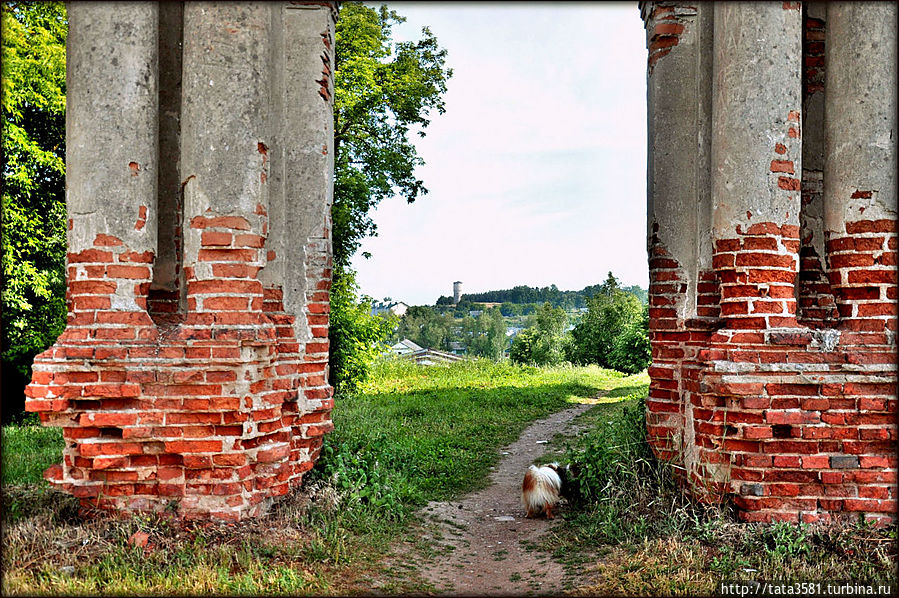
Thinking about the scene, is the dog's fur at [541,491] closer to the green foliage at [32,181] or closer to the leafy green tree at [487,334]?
the green foliage at [32,181]

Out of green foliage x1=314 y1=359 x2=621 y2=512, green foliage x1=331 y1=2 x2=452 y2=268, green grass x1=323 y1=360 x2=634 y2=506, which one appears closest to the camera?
green foliage x1=314 y1=359 x2=621 y2=512

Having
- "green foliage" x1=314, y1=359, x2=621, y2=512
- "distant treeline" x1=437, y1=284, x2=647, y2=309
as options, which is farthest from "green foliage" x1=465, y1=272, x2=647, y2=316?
"green foliage" x1=314, y1=359, x2=621, y2=512

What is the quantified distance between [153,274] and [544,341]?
1239 inches

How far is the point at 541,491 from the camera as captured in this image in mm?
5555

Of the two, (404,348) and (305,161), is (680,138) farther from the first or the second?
(404,348)

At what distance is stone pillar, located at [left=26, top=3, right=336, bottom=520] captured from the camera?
4359mm

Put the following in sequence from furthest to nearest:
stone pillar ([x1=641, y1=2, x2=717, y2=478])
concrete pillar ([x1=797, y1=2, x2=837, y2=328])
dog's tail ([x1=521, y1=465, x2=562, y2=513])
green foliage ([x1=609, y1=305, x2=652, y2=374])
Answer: green foliage ([x1=609, y1=305, x2=652, y2=374]) < dog's tail ([x1=521, y1=465, x2=562, y2=513]) < stone pillar ([x1=641, y1=2, x2=717, y2=478]) < concrete pillar ([x1=797, y1=2, x2=837, y2=328])

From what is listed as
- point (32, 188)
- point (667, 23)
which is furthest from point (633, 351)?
point (32, 188)

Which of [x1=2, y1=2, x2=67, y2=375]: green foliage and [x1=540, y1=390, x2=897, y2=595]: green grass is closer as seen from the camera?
[x1=540, y1=390, x2=897, y2=595]: green grass

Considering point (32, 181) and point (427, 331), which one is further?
point (427, 331)

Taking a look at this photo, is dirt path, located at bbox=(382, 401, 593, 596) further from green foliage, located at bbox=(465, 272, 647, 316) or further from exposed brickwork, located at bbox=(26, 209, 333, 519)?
green foliage, located at bbox=(465, 272, 647, 316)

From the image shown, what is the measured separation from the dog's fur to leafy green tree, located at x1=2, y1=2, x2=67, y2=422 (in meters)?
9.71

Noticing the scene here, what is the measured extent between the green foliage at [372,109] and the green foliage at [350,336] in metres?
0.76

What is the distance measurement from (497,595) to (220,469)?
6.77ft
